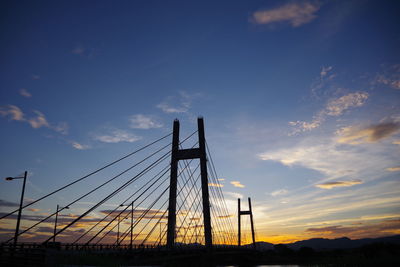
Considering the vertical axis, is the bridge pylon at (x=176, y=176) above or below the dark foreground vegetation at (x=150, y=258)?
above

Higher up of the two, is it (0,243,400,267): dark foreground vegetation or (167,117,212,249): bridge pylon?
(167,117,212,249): bridge pylon

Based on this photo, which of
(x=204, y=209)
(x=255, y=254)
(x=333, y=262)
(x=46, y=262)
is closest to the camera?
(x=46, y=262)

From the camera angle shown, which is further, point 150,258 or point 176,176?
point 176,176

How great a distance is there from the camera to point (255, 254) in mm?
61125

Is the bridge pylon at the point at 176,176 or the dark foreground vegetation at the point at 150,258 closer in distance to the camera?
the dark foreground vegetation at the point at 150,258

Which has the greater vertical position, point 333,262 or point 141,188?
point 141,188

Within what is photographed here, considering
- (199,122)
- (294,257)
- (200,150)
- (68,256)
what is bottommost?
(294,257)

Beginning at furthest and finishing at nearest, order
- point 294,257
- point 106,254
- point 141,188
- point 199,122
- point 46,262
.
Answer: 1. point 294,257
2. point 199,122
3. point 141,188
4. point 106,254
5. point 46,262

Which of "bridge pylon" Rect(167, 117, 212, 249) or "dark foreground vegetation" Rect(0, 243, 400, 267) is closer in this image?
"dark foreground vegetation" Rect(0, 243, 400, 267)

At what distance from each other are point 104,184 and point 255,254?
49.3 metres

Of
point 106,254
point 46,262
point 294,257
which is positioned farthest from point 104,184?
point 294,257

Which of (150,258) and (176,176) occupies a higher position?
(176,176)

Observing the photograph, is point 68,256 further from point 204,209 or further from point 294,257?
point 294,257

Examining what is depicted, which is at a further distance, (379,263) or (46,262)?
(379,263)
